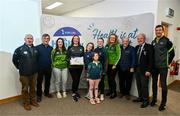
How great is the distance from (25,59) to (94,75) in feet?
4.20

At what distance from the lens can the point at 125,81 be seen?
13.6 ft

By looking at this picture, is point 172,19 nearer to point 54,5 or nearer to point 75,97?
point 75,97

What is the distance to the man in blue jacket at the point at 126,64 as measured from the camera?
3.88 meters

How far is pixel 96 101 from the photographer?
3.82 metres

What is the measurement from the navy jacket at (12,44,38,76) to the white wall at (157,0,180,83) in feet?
8.98

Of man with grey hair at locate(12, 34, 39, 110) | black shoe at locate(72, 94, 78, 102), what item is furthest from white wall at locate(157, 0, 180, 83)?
A: man with grey hair at locate(12, 34, 39, 110)

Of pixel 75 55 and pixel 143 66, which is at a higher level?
pixel 75 55

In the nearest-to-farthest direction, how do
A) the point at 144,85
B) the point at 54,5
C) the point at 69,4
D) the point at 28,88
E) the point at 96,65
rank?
the point at 28,88
the point at 144,85
the point at 96,65
the point at 69,4
the point at 54,5

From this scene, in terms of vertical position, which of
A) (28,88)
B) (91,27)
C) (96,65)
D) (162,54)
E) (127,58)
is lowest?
(28,88)

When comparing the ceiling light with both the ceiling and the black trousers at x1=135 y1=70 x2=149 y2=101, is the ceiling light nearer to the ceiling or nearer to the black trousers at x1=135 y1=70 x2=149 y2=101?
the ceiling

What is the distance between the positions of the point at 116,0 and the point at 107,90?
2475 millimetres

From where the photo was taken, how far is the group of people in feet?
11.1

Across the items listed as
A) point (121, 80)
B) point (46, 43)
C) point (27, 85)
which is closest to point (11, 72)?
A: point (27, 85)

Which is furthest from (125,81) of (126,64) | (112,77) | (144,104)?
(144,104)
